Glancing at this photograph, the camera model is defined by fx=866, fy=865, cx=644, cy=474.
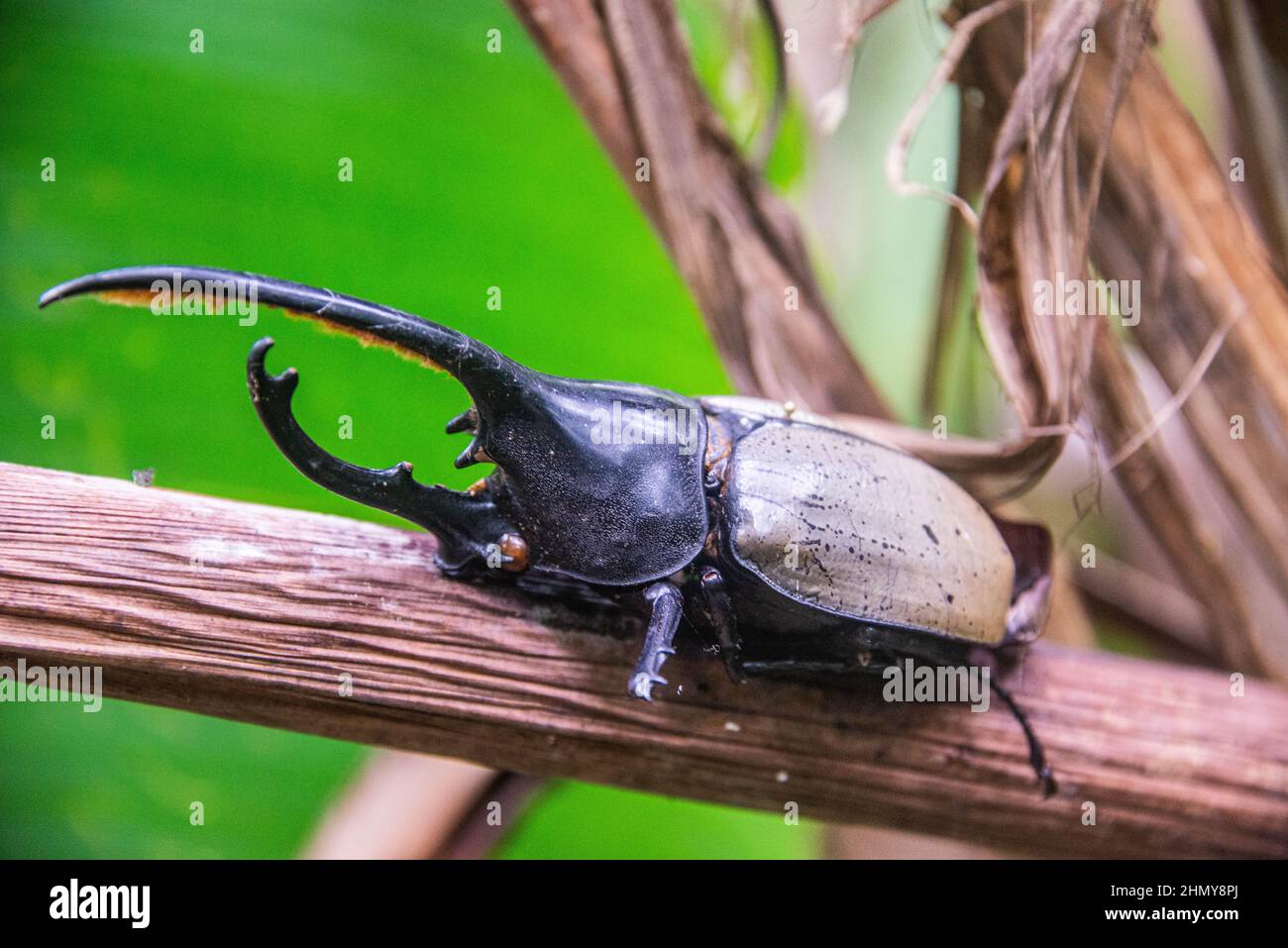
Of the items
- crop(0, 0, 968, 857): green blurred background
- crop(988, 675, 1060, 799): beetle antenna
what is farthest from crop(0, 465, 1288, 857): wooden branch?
crop(0, 0, 968, 857): green blurred background

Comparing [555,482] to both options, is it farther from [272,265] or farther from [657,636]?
[272,265]

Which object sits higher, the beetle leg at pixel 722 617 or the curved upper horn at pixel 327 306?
the curved upper horn at pixel 327 306

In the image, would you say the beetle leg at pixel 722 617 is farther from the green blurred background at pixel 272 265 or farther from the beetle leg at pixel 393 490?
the green blurred background at pixel 272 265

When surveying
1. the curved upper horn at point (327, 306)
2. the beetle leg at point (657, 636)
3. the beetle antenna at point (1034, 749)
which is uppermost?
the curved upper horn at point (327, 306)

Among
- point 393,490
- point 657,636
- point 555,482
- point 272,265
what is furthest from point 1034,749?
point 272,265

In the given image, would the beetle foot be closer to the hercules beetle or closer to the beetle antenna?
Result: the hercules beetle

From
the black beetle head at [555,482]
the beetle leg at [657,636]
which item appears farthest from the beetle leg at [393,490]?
the beetle leg at [657,636]

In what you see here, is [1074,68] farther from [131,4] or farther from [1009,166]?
[131,4]
